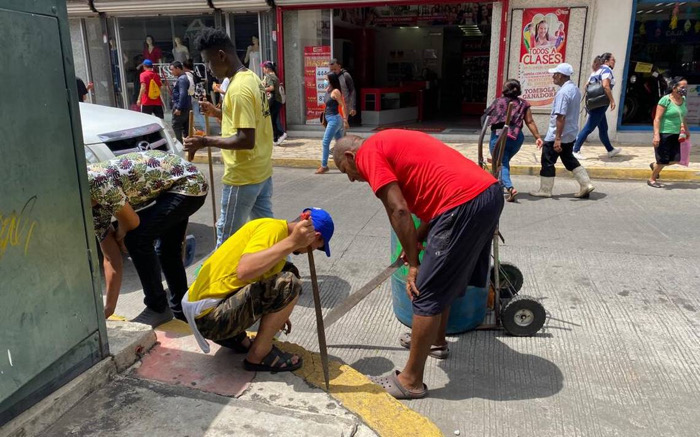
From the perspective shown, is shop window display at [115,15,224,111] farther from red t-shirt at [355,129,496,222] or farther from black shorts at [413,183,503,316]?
black shorts at [413,183,503,316]

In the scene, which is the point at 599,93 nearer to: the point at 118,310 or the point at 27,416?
the point at 118,310

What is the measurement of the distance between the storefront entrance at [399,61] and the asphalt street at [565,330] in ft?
22.7

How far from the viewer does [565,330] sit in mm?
3895

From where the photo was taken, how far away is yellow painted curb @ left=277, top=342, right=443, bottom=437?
103 inches

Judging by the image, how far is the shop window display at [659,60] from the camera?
38.3 feet

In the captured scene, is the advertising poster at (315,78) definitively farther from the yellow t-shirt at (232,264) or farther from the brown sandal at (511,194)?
the yellow t-shirt at (232,264)

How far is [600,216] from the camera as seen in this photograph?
6723mm

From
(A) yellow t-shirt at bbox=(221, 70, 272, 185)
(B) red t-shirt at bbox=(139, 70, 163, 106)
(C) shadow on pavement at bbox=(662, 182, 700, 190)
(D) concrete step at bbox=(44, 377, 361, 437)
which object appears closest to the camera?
(D) concrete step at bbox=(44, 377, 361, 437)

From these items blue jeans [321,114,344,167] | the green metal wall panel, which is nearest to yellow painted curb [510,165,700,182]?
blue jeans [321,114,344,167]

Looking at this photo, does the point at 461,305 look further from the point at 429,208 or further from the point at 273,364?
the point at 273,364

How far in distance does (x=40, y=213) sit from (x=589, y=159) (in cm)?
935

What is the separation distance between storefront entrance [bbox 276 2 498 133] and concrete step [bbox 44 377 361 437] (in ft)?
35.6

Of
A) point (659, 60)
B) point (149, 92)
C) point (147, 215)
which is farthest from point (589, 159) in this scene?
point (149, 92)

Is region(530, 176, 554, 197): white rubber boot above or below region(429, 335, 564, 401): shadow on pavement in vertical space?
above
